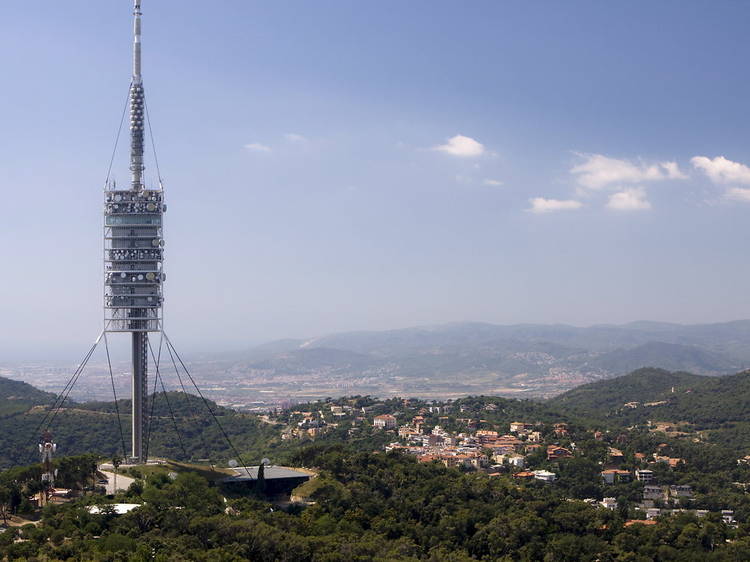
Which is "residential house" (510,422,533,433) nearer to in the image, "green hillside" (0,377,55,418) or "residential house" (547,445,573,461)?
"residential house" (547,445,573,461)

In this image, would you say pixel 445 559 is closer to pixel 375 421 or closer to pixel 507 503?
pixel 507 503

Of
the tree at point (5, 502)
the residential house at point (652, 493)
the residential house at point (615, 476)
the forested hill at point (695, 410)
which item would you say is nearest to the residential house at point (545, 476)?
the residential house at point (615, 476)

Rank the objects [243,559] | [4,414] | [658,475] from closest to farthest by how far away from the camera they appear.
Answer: [243,559]
[658,475]
[4,414]

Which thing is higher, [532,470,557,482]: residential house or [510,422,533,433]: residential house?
[510,422,533,433]: residential house

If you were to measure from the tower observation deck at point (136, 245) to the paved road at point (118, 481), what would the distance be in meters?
4.04

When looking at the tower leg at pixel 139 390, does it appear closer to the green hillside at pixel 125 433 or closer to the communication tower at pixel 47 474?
the communication tower at pixel 47 474

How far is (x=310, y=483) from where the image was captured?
2810 inches

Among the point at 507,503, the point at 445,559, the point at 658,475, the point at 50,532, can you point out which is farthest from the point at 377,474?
the point at 658,475

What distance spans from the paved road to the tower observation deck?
13.3 ft

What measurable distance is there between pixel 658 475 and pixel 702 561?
37446mm

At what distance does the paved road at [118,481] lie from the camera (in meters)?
64.4

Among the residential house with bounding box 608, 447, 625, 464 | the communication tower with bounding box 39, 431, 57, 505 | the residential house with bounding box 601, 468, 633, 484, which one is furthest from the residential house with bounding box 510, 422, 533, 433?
the communication tower with bounding box 39, 431, 57, 505

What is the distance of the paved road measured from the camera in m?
64.4

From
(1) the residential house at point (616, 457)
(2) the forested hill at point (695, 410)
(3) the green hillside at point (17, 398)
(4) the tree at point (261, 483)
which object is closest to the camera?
(4) the tree at point (261, 483)
